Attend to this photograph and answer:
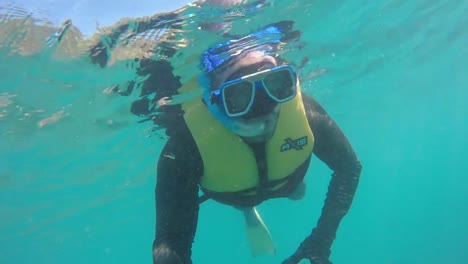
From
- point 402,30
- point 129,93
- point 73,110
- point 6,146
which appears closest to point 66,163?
point 6,146

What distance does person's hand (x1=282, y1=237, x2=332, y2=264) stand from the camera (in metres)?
4.18

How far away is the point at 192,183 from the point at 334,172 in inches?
84.3

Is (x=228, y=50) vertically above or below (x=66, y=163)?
above

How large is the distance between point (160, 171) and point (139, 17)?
4381 mm

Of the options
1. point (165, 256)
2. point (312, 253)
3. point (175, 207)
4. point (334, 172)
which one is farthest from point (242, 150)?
point (165, 256)

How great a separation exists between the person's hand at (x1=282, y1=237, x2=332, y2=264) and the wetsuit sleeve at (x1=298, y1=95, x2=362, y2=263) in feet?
0.22

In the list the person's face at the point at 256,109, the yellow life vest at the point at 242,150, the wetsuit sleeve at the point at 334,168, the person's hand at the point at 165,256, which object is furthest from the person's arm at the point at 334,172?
the person's hand at the point at 165,256

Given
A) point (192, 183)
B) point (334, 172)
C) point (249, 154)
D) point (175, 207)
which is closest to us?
point (175, 207)

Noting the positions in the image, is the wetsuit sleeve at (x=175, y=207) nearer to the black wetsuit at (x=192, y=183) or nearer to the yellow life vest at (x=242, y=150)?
the black wetsuit at (x=192, y=183)

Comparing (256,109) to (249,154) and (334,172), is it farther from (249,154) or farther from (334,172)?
(334,172)

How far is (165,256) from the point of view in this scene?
12.8 ft

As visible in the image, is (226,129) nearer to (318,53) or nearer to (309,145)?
(309,145)

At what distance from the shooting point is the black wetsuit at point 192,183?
419cm

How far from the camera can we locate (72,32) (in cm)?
769
